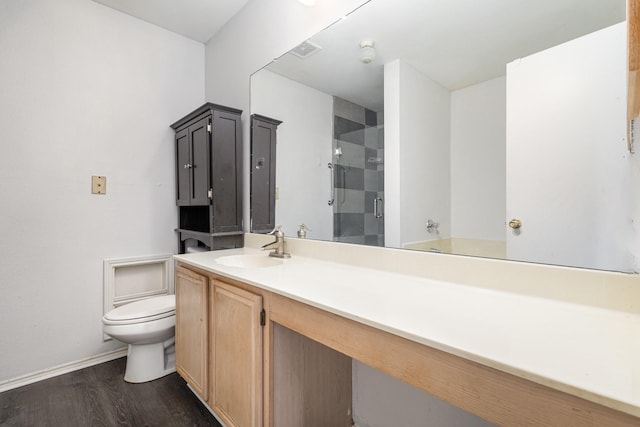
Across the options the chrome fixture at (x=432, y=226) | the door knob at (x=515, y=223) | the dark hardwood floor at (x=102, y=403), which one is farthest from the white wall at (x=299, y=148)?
the dark hardwood floor at (x=102, y=403)

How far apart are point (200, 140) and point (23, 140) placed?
1030mm

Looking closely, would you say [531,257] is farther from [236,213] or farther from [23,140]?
[23,140]

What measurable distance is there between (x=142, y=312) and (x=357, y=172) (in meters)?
1.50

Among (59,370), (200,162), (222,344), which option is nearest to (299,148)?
(200,162)

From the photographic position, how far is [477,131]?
3.37ft

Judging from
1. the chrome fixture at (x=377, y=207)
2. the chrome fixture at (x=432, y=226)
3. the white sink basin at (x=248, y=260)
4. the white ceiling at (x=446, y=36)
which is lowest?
the white sink basin at (x=248, y=260)

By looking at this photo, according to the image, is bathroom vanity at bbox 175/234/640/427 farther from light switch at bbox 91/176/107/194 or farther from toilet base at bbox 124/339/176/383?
light switch at bbox 91/176/107/194

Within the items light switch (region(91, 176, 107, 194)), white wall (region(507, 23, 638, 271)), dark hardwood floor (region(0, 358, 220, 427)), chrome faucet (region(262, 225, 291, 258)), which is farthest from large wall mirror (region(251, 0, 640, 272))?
light switch (region(91, 176, 107, 194))

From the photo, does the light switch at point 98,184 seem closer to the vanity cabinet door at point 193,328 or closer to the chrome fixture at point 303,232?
the vanity cabinet door at point 193,328

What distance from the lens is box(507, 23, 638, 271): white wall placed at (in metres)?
0.76

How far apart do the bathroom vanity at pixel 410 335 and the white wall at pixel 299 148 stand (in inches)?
7.7

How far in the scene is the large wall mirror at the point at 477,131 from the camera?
78 centimetres

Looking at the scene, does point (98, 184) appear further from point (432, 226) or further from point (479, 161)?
point (479, 161)

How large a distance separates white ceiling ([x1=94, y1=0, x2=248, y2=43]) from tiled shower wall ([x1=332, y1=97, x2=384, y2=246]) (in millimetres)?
1282
